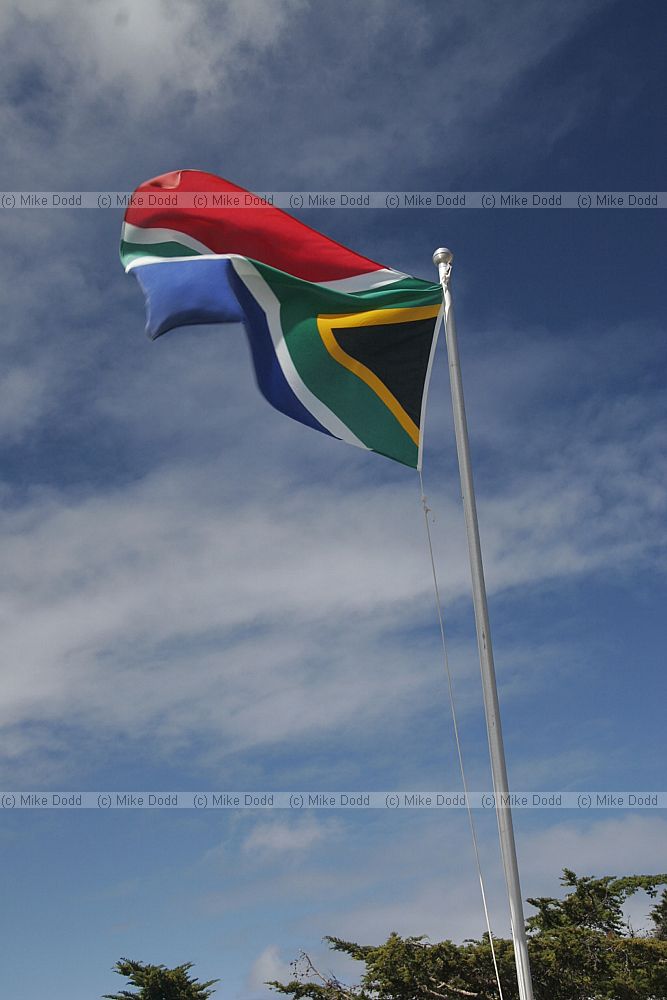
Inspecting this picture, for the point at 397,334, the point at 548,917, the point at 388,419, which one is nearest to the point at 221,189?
the point at 397,334

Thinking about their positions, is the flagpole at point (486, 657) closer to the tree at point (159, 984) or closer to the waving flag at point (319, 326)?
the waving flag at point (319, 326)

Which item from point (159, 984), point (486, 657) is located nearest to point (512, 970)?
point (159, 984)

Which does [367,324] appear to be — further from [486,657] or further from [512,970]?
[512,970]

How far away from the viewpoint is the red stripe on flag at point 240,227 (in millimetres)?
12352

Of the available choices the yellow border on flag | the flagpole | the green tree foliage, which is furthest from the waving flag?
the green tree foliage

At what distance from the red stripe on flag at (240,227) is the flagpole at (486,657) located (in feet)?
4.93

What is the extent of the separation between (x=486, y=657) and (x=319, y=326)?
4730mm

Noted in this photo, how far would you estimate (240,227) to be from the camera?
12398 millimetres

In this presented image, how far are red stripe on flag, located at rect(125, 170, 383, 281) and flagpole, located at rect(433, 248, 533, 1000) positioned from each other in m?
1.50

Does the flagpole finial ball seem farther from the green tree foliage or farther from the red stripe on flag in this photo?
the green tree foliage

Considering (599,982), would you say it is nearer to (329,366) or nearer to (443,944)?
(443,944)

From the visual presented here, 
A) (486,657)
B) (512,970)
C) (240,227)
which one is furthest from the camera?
(512,970)

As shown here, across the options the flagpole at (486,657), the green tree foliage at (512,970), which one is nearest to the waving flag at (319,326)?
the flagpole at (486,657)

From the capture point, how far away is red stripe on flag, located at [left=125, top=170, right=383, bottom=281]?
12352mm
